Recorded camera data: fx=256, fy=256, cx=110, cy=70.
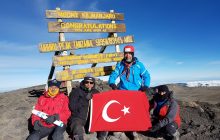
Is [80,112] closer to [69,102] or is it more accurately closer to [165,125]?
[69,102]

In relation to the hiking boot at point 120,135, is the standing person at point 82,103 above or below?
above

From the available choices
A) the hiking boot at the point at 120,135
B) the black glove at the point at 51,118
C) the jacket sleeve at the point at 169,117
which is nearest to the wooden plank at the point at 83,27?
the black glove at the point at 51,118

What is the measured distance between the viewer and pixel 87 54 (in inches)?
446

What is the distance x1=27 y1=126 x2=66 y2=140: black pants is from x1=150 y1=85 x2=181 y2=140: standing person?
2.96 meters

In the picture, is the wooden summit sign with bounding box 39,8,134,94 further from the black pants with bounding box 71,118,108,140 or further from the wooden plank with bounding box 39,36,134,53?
the black pants with bounding box 71,118,108,140

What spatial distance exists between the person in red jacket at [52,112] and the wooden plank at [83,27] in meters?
3.65

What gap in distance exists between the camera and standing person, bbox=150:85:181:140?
320 inches

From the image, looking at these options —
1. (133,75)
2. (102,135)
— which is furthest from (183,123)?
(102,135)

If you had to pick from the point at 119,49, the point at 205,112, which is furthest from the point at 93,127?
the point at 205,112

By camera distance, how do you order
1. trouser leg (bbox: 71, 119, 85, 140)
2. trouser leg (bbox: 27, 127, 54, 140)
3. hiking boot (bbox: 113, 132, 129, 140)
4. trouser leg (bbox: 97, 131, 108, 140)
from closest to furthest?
1. trouser leg (bbox: 27, 127, 54, 140)
2. trouser leg (bbox: 71, 119, 85, 140)
3. trouser leg (bbox: 97, 131, 108, 140)
4. hiking boot (bbox: 113, 132, 129, 140)

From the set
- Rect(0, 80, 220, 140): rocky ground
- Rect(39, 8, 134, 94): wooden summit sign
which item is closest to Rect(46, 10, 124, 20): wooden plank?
Rect(39, 8, 134, 94): wooden summit sign

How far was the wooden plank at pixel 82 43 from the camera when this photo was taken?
10367 mm

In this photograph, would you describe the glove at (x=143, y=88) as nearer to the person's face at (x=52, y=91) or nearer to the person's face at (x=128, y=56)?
the person's face at (x=128, y=56)

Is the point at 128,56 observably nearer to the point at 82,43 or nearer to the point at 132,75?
the point at 132,75
